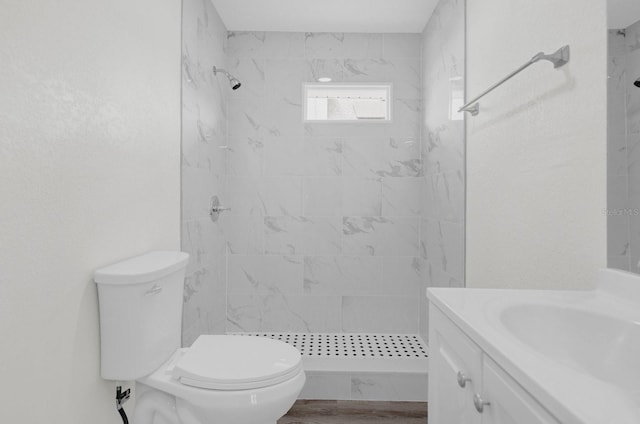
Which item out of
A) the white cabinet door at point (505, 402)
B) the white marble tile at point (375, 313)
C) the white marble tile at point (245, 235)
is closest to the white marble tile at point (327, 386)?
the white marble tile at point (375, 313)

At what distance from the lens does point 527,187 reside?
142 centimetres

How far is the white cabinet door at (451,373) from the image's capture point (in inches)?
31.2

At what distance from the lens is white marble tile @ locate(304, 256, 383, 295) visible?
2.97 metres

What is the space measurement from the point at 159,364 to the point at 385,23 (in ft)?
8.50

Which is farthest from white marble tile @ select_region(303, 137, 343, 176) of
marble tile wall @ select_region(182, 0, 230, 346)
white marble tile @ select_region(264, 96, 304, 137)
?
marble tile wall @ select_region(182, 0, 230, 346)

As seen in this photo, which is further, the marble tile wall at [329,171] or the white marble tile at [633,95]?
the marble tile wall at [329,171]

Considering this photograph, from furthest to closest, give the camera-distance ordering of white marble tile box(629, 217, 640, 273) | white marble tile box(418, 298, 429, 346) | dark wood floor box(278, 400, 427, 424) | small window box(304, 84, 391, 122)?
small window box(304, 84, 391, 122), white marble tile box(418, 298, 429, 346), dark wood floor box(278, 400, 427, 424), white marble tile box(629, 217, 640, 273)

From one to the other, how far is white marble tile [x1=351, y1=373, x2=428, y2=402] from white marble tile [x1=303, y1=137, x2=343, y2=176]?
1.46 metres

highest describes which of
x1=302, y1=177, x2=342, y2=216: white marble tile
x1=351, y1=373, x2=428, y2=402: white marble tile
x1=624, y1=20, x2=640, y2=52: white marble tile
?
x1=624, y1=20, x2=640, y2=52: white marble tile

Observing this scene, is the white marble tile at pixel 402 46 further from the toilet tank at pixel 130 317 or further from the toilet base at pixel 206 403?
the toilet base at pixel 206 403

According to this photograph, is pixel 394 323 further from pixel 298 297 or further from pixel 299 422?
pixel 299 422

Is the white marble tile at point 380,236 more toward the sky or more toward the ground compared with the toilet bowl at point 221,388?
more toward the sky

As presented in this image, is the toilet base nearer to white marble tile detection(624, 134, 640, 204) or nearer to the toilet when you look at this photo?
the toilet

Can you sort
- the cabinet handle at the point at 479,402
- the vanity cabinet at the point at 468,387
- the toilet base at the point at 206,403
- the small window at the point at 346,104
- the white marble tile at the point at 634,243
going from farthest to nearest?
the small window at the point at 346,104 < the toilet base at the point at 206,403 < the white marble tile at the point at 634,243 < the cabinet handle at the point at 479,402 < the vanity cabinet at the point at 468,387
